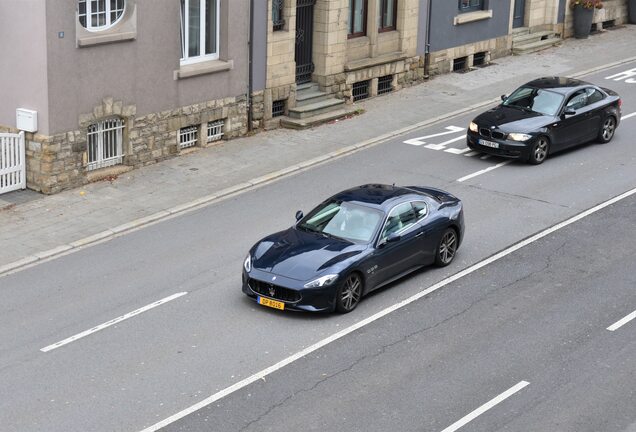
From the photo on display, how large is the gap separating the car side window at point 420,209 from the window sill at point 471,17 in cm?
1557

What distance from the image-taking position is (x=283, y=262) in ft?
55.8

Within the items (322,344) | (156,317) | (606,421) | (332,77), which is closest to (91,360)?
(156,317)

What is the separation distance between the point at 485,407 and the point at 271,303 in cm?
405

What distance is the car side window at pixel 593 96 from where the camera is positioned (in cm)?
2619

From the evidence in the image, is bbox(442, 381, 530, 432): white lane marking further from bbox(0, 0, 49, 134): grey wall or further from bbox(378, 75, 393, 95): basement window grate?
→ bbox(378, 75, 393, 95): basement window grate

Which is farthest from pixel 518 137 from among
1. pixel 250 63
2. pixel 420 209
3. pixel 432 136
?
pixel 420 209

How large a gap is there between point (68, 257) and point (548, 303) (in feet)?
26.9

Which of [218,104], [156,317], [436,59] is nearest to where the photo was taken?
[156,317]

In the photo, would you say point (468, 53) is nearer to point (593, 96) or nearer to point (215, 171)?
point (593, 96)

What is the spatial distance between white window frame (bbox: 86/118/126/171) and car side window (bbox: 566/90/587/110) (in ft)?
32.9

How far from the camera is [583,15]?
37656 mm

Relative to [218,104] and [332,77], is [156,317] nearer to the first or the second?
[218,104]

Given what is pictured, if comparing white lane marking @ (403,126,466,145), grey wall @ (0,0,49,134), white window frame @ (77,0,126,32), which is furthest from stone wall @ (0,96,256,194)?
white lane marking @ (403,126,466,145)

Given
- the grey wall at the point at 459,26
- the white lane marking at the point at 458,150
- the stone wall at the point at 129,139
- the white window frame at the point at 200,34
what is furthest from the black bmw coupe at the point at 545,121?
the grey wall at the point at 459,26
